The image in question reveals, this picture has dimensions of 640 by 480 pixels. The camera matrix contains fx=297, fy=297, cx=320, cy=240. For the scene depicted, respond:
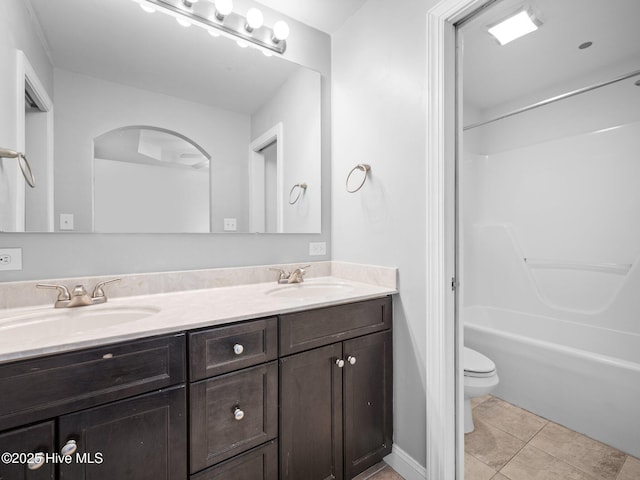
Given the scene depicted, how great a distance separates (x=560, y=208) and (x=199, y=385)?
2.85 meters

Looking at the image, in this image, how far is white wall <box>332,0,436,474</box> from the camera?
1385 millimetres

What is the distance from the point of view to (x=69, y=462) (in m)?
0.76

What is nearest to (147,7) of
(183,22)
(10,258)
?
(183,22)

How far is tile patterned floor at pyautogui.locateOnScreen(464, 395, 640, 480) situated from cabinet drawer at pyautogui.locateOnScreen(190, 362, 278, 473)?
111cm

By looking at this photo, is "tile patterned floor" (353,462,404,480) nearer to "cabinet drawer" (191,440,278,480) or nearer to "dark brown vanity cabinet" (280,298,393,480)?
"dark brown vanity cabinet" (280,298,393,480)

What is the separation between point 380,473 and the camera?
1.46m

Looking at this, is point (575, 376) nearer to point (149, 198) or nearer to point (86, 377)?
point (86, 377)

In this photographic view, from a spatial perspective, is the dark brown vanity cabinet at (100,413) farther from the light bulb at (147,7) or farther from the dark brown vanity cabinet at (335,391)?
the light bulb at (147,7)

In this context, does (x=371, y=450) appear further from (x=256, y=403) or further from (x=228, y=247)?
(x=228, y=247)

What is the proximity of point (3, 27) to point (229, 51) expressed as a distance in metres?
0.89

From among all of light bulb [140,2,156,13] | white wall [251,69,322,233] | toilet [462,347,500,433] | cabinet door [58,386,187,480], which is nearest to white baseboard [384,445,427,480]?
toilet [462,347,500,433]

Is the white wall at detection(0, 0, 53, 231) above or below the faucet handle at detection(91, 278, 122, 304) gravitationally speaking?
above

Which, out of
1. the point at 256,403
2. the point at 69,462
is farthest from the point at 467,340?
the point at 69,462

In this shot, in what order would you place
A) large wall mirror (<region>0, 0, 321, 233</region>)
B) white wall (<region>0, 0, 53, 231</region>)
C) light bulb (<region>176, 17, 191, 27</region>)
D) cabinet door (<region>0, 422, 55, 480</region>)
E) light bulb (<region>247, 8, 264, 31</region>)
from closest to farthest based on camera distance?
cabinet door (<region>0, 422, 55, 480</region>), white wall (<region>0, 0, 53, 231</region>), large wall mirror (<region>0, 0, 321, 233</region>), light bulb (<region>176, 17, 191, 27</region>), light bulb (<region>247, 8, 264, 31</region>)
